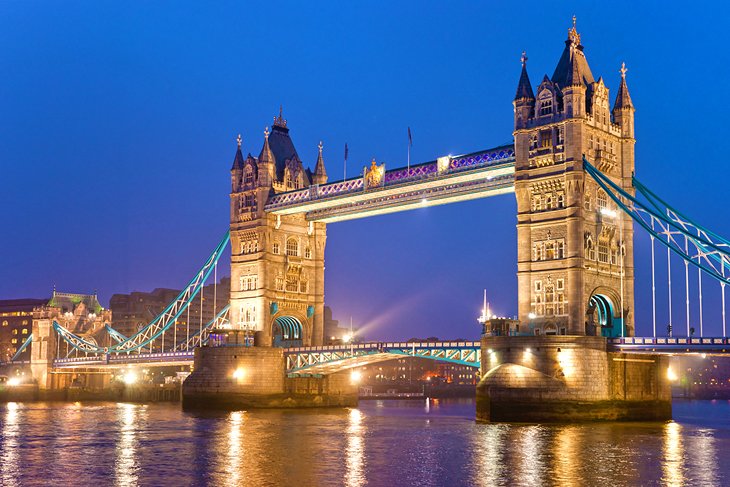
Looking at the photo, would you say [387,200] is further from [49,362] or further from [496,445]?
[49,362]

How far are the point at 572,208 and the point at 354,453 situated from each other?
25.3 m

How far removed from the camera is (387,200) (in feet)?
253

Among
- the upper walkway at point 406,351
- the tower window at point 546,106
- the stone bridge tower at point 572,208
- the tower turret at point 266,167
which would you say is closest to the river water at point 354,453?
the upper walkway at point 406,351

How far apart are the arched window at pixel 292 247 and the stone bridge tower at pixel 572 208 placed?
89.9 feet

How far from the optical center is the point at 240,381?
79062 mm

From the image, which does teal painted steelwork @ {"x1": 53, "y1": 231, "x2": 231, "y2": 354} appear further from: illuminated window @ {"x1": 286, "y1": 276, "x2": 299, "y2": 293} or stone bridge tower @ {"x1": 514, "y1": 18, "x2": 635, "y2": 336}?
stone bridge tower @ {"x1": 514, "y1": 18, "x2": 635, "y2": 336}

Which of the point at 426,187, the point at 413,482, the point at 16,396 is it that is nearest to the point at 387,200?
the point at 426,187

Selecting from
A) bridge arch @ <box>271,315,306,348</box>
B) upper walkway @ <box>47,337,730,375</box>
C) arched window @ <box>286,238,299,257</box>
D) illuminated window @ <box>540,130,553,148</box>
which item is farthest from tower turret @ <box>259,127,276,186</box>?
illuminated window @ <box>540,130,553,148</box>

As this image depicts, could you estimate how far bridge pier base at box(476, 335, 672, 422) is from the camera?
5925cm

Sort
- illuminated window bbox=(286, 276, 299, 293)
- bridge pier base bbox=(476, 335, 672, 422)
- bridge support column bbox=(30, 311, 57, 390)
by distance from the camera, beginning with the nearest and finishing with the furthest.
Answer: bridge pier base bbox=(476, 335, 672, 422) → illuminated window bbox=(286, 276, 299, 293) → bridge support column bbox=(30, 311, 57, 390)

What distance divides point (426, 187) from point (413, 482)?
3933 centimetres

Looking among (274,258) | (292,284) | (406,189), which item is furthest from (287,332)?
(406,189)

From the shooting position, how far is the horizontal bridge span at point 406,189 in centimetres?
6906

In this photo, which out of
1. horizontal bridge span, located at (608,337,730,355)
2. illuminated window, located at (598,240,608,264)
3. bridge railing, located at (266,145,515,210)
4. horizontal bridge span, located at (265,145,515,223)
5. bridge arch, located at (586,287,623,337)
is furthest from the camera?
horizontal bridge span, located at (265,145,515,223)
